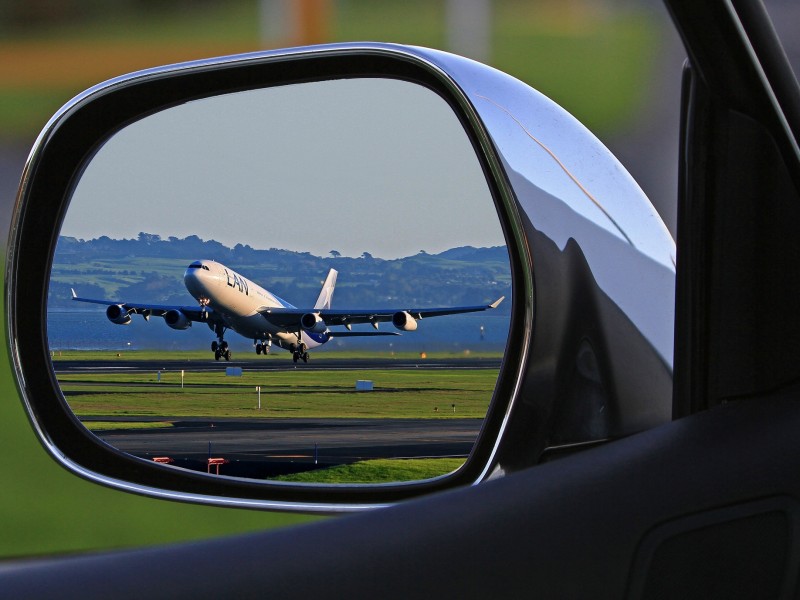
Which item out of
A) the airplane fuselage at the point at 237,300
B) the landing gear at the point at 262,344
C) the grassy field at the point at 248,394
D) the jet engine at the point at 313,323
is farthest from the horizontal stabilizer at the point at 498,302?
the jet engine at the point at 313,323

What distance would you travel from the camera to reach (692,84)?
869 millimetres

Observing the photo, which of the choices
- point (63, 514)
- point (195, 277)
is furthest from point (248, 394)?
point (63, 514)

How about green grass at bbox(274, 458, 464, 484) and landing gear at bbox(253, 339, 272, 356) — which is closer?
green grass at bbox(274, 458, 464, 484)

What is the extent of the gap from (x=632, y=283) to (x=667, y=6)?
0.82 feet

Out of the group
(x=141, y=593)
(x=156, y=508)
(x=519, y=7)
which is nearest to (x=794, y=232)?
(x=141, y=593)

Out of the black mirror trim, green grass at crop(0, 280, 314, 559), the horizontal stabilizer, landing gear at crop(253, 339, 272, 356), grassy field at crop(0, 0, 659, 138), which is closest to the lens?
the horizontal stabilizer

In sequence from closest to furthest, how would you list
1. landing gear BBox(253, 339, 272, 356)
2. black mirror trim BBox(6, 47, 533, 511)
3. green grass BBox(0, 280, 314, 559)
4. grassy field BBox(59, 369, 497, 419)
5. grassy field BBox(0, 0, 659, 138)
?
black mirror trim BBox(6, 47, 533, 511) < green grass BBox(0, 280, 314, 559) < grassy field BBox(0, 0, 659, 138) < grassy field BBox(59, 369, 497, 419) < landing gear BBox(253, 339, 272, 356)

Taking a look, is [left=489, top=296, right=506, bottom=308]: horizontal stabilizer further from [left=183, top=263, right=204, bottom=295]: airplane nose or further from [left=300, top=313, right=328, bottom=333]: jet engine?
[left=300, top=313, right=328, bottom=333]: jet engine

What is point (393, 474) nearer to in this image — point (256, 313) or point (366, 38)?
point (366, 38)

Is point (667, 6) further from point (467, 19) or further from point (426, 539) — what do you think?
point (467, 19)

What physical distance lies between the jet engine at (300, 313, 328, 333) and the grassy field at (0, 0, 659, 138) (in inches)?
249

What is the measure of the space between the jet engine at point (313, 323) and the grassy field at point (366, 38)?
6.32m

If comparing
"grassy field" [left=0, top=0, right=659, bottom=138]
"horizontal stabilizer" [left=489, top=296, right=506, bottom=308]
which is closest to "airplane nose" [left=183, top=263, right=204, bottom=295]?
"grassy field" [left=0, top=0, right=659, bottom=138]

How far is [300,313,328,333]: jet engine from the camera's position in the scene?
2206 cm
